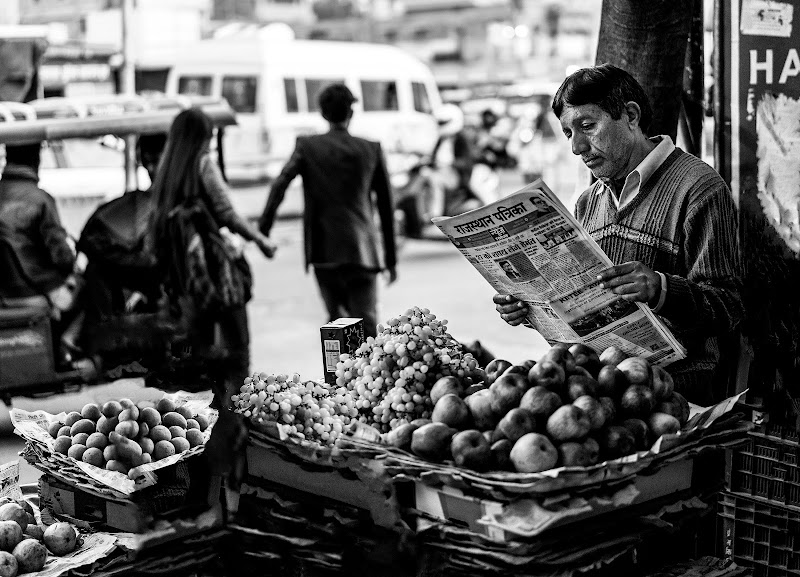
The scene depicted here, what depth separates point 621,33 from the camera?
13.7ft

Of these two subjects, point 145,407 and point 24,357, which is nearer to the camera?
point 145,407

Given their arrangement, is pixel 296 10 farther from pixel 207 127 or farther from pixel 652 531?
pixel 652 531

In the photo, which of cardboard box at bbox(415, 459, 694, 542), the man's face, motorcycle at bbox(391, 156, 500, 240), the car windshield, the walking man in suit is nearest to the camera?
cardboard box at bbox(415, 459, 694, 542)

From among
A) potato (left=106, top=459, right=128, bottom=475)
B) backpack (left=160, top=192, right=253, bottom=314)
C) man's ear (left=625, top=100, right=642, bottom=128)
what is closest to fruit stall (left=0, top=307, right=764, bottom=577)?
potato (left=106, top=459, right=128, bottom=475)

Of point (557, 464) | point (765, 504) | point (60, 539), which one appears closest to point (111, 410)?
point (60, 539)

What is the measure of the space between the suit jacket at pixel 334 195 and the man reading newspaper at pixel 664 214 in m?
3.56

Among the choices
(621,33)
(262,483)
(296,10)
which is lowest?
(262,483)

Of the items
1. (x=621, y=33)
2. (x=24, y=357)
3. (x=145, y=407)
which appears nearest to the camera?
(x=145, y=407)

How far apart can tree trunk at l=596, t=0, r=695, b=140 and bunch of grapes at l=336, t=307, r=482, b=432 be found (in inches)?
63.5

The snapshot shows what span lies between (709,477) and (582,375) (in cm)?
42

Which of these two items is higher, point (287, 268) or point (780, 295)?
point (780, 295)

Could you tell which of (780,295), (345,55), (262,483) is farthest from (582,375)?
(345,55)

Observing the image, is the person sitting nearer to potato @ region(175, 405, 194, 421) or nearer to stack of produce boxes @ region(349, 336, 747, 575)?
potato @ region(175, 405, 194, 421)

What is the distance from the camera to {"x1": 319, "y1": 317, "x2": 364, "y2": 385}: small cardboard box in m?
3.23
